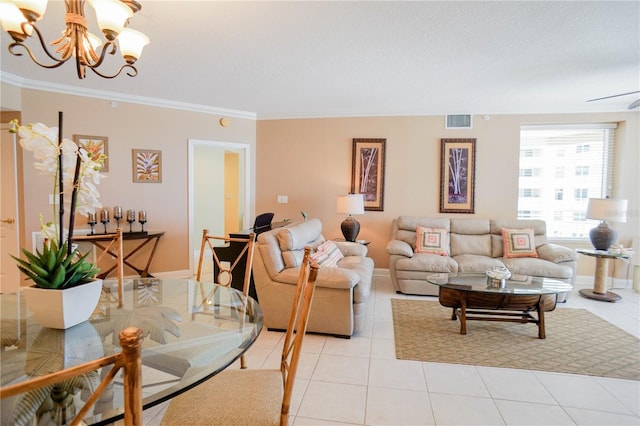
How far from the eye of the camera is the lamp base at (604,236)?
394 cm

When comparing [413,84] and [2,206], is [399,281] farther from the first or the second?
[2,206]

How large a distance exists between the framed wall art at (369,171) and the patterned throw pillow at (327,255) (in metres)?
1.29

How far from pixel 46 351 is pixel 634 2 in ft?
12.0

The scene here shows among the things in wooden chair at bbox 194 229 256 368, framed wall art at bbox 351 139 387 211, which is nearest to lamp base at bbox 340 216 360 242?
framed wall art at bbox 351 139 387 211

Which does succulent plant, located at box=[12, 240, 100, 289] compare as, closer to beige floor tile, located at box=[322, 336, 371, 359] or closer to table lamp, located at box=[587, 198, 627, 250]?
beige floor tile, located at box=[322, 336, 371, 359]

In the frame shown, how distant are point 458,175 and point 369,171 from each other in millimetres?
1321

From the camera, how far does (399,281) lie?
4.05 meters

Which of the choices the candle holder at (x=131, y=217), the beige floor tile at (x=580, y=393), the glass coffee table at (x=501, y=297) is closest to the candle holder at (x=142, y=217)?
the candle holder at (x=131, y=217)

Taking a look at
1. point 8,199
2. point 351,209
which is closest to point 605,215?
point 351,209

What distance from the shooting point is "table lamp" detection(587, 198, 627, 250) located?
3.81m

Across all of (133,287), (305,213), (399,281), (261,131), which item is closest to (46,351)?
(133,287)

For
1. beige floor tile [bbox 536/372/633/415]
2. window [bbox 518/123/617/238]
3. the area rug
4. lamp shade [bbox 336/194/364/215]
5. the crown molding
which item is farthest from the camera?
window [bbox 518/123/617/238]

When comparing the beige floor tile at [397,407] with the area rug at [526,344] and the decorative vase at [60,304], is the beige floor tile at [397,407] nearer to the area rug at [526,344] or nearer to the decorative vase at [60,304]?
the area rug at [526,344]

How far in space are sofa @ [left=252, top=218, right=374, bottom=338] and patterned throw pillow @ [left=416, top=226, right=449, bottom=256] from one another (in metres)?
1.44
